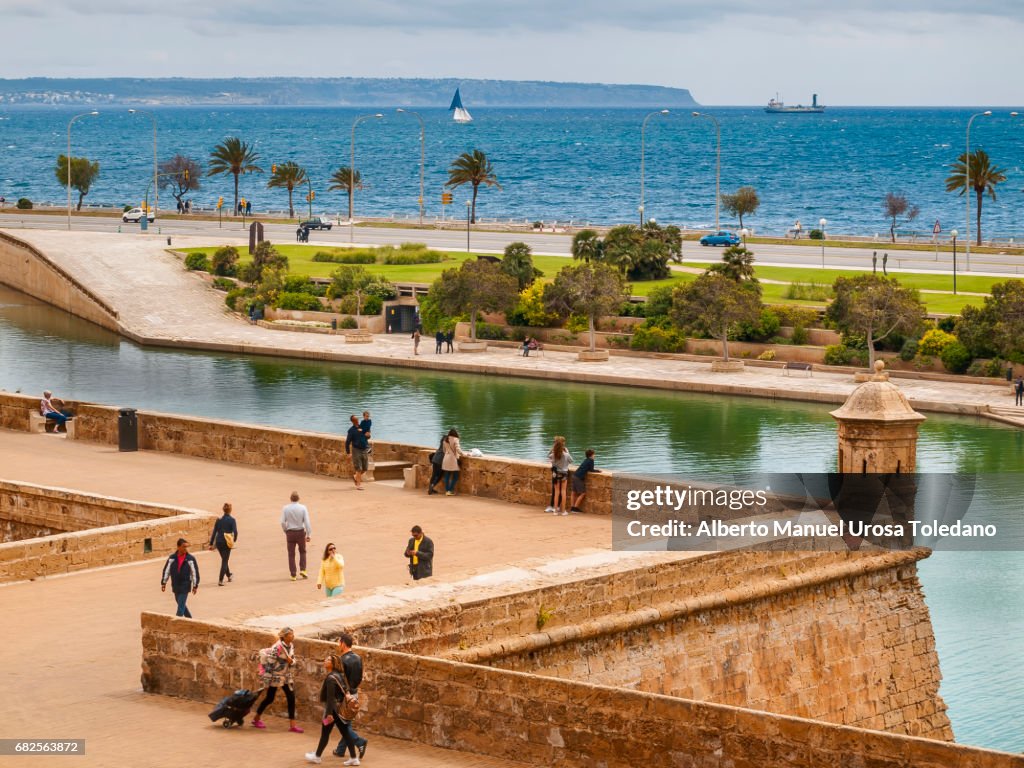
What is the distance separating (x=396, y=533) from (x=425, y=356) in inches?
1755

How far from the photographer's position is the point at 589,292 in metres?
68.1

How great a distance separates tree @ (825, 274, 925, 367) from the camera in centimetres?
6184

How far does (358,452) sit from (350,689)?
12.9m

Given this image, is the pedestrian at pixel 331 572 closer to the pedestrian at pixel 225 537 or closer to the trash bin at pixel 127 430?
the pedestrian at pixel 225 537

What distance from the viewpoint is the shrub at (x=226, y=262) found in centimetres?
8494

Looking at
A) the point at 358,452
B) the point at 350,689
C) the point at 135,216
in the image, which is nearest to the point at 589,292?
the point at 358,452

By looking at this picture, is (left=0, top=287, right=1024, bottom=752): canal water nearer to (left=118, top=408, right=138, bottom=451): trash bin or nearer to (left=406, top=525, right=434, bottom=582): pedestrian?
(left=406, top=525, right=434, bottom=582): pedestrian

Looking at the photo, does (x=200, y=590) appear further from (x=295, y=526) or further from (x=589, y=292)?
(x=589, y=292)

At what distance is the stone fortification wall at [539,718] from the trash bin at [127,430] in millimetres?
15127

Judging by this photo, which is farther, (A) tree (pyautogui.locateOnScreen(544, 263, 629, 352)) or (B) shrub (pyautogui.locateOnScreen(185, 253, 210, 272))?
(B) shrub (pyautogui.locateOnScreen(185, 253, 210, 272))

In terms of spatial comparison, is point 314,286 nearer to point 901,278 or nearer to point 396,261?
point 396,261

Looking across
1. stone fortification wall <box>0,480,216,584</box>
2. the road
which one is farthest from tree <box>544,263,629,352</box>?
stone fortification wall <box>0,480,216,584</box>

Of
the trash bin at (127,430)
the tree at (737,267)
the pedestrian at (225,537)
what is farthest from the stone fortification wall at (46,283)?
the pedestrian at (225,537)

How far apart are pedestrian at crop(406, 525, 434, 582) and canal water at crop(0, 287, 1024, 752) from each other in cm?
1223
